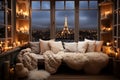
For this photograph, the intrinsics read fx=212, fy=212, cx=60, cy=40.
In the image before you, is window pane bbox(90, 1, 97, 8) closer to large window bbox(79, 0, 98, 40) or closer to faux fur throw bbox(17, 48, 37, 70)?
large window bbox(79, 0, 98, 40)

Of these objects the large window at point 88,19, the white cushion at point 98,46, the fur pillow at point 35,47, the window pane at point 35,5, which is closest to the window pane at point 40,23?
the window pane at point 35,5

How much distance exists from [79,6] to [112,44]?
6.30 ft

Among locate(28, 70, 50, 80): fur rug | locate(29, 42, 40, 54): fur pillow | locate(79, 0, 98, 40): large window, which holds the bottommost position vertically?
locate(28, 70, 50, 80): fur rug

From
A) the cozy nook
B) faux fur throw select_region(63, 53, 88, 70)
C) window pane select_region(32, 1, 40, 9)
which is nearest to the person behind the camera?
the cozy nook

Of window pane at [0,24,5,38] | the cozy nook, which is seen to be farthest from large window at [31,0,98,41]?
window pane at [0,24,5,38]

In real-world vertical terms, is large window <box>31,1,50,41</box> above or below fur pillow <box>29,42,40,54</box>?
above

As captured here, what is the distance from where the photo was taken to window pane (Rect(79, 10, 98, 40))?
794cm

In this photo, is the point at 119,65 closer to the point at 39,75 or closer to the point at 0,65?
the point at 39,75

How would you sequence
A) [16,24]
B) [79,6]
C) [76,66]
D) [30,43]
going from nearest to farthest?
[76,66], [16,24], [30,43], [79,6]

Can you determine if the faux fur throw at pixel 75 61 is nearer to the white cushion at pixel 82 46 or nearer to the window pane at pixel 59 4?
the white cushion at pixel 82 46

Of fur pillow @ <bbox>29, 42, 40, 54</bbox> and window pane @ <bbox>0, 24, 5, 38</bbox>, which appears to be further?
fur pillow @ <bbox>29, 42, 40, 54</bbox>

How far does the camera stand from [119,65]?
5707 mm

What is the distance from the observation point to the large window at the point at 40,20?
7883mm

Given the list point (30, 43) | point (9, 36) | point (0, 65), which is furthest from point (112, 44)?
point (0, 65)
